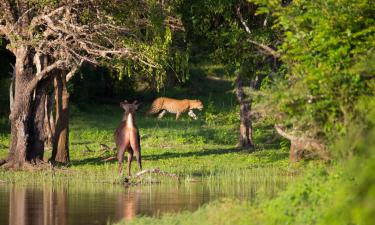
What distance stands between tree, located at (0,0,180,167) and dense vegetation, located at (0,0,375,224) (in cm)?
66

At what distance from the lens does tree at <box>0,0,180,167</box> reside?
24453 mm

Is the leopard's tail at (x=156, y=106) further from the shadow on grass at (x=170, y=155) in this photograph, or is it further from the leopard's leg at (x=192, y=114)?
the shadow on grass at (x=170, y=155)

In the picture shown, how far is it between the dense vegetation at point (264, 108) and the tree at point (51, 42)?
2.16 ft

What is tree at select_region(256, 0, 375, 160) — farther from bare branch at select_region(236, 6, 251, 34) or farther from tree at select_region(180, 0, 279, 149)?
bare branch at select_region(236, 6, 251, 34)

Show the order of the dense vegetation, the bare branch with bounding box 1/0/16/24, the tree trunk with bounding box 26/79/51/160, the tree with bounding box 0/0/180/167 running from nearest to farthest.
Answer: the dense vegetation, the tree with bounding box 0/0/180/167, the bare branch with bounding box 1/0/16/24, the tree trunk with bounding box 26/79/51/160

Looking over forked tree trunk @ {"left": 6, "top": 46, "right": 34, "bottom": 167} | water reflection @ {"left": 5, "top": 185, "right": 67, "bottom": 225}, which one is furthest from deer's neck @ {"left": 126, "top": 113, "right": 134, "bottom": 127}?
forked tree trunk @ {"left": 6, "top": 46, "right": 34, "bottom": 167}

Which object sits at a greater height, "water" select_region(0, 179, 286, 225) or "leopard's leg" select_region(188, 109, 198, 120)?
"leopard's leg" select_region(188, 109, 198, 120)

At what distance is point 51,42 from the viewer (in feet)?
79.6

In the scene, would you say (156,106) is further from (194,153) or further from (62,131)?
(62,131)

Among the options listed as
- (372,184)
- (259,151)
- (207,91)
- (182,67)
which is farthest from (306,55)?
(207,91)

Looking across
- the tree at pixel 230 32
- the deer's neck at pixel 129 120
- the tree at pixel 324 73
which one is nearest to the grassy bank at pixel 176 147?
the deer's neck at pixel 129 120

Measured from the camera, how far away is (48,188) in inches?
861

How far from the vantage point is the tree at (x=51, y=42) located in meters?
24.5

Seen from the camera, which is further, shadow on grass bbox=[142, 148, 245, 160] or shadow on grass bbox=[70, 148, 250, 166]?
shadow on grass bbox=[142, 148, 245, 160]
